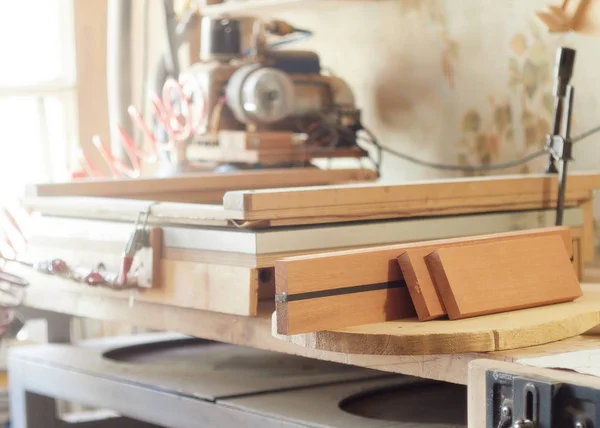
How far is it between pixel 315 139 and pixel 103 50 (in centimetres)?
120

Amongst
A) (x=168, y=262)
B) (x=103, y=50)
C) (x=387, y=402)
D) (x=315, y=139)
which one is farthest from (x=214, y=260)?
(x=103, y=50)

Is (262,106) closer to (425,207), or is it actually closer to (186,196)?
(186,196)

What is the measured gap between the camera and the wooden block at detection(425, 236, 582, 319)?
1105mm

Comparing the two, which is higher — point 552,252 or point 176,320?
point 552,252

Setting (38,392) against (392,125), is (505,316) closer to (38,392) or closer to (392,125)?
(38,392)

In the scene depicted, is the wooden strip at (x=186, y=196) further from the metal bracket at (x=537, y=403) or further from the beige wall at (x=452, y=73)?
the metal bracket at (x=537, y=403)

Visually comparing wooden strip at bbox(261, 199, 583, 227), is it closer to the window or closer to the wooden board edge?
the wooden board edge

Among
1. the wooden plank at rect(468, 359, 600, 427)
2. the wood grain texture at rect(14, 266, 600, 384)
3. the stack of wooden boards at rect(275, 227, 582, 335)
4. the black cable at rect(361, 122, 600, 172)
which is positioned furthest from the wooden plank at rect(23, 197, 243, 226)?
the black cable at rect(361, 122, 600, 172)

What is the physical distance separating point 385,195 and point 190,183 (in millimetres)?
522

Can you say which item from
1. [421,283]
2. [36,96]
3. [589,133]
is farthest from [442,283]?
[36,96]

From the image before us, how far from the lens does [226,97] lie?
1996mm

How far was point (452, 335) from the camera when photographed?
1032 millimetres

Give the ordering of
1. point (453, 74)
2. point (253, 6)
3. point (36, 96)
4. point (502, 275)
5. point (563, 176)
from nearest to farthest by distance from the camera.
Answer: point (502, 275), point (563, 176), point (453, 74), point (253, 6), point (36, 96)

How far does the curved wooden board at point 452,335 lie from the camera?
1032 millimetres
